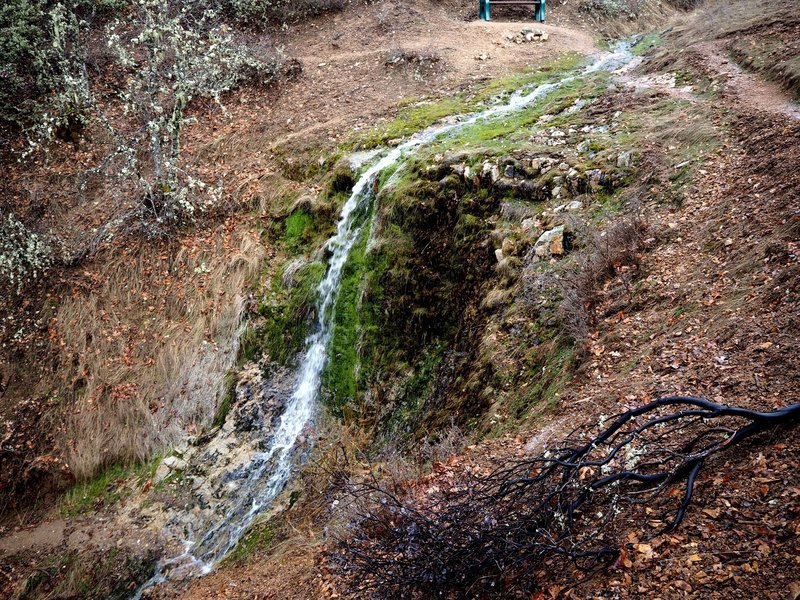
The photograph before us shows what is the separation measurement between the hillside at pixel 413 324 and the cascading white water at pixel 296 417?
58 mm

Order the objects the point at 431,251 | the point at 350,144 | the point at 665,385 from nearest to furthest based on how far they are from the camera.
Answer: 1. the point at 665,385
2. the point at 431,251
3. the point at 350,144

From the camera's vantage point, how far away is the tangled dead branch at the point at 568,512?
11.4 feet

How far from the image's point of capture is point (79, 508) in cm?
955

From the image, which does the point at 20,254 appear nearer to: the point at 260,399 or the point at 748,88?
the point at 260,399

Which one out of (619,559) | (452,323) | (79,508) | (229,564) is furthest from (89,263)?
(619,559)

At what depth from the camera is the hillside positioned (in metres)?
3.89

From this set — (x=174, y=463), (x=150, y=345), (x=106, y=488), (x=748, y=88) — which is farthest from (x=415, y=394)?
(x=748, y=88)

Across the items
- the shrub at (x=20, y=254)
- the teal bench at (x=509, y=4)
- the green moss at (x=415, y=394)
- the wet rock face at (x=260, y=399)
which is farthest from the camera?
the teal bench at (x=509, y=4)

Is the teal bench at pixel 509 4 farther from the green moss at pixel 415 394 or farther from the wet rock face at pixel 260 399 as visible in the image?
the wet rock face at pixel 260 399

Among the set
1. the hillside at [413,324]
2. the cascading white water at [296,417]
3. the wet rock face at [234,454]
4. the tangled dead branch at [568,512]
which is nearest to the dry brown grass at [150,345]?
the hillside at [413,324]

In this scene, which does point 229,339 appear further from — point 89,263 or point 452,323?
point 452,323

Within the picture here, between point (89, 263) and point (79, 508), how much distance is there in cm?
501

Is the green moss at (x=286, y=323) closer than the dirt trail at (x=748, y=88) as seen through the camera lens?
No

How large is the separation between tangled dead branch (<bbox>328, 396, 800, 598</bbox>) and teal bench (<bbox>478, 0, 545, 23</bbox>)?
16861mm
